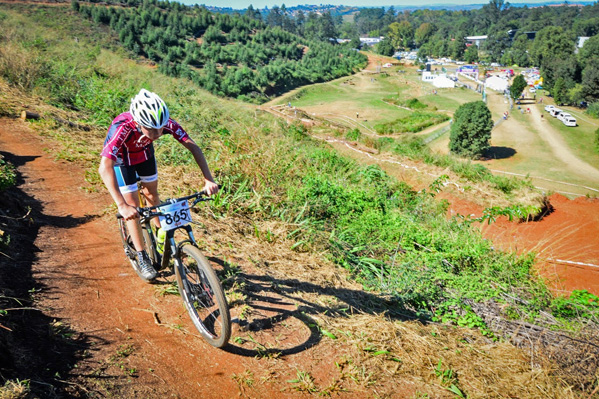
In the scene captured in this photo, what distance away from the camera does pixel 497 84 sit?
64.9m

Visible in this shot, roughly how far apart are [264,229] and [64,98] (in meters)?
7.60

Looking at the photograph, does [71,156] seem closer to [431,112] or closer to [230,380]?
[230,380]

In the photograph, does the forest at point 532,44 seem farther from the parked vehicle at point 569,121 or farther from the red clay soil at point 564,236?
the red clay soil at point 564,236

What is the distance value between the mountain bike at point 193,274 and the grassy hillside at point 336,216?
62 cm

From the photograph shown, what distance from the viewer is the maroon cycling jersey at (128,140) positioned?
3.34 m

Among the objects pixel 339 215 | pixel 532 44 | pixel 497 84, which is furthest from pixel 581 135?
pixel 532 44

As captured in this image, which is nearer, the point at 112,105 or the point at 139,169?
the point at 139,169

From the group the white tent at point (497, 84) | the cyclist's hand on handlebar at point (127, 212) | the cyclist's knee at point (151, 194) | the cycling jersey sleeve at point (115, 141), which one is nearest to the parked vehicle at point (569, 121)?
the white tent at point (497, 84)

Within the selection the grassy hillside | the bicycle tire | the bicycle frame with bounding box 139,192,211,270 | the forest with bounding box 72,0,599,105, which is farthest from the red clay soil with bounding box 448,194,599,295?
the forest with bounding box 72,0,599,105

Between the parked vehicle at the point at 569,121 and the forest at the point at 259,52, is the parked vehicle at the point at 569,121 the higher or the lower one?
the lower one

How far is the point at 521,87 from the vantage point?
53.7 meters

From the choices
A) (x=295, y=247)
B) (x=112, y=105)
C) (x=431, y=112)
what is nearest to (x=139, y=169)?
(x=295, y=247)

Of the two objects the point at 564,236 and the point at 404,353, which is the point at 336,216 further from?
the point at 564,236

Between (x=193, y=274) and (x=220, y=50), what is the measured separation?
2906 inches
